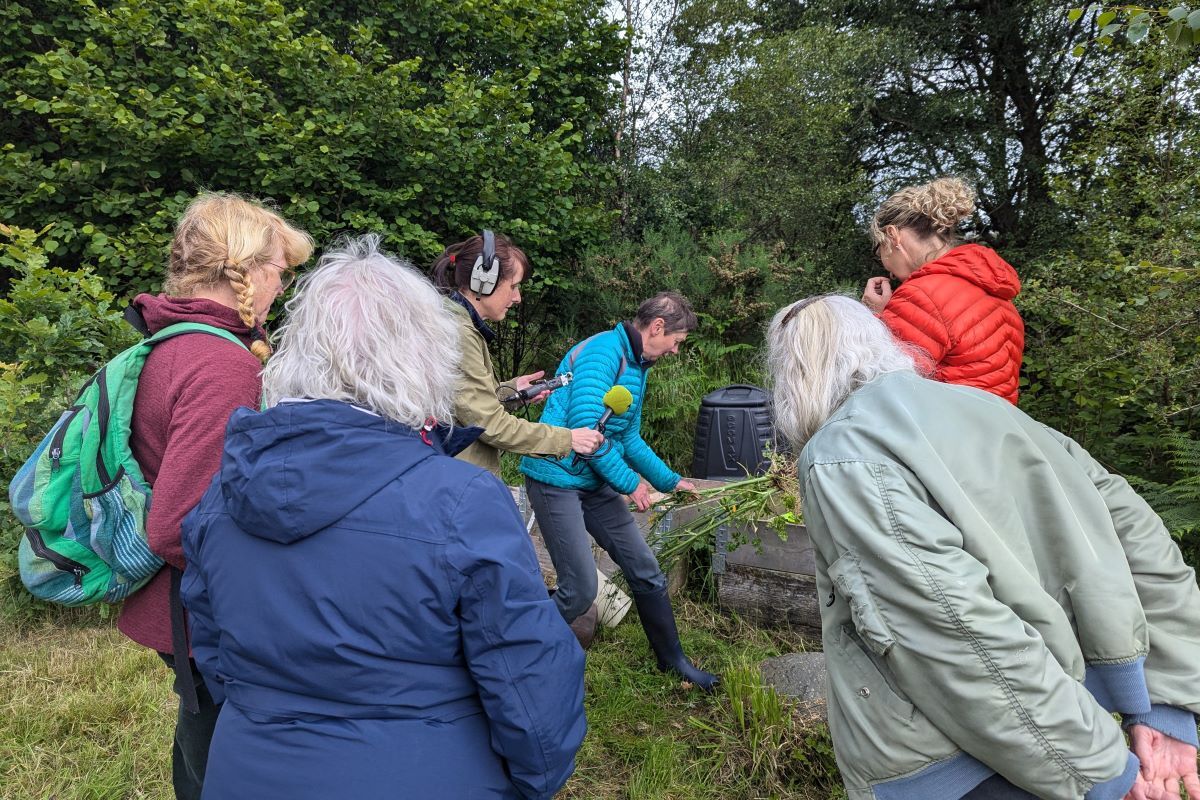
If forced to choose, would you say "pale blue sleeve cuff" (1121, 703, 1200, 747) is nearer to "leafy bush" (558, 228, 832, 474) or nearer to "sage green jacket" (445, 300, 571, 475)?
"sage green jacket" (445, 300, 571, 475)

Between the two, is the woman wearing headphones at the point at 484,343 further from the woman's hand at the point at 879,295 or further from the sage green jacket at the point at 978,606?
the sage green jacket at the point at 978,606

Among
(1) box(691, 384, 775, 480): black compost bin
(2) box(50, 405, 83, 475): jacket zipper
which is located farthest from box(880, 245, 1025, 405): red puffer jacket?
(1) box(691, 384, 775, 480): black compost bin

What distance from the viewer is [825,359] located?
5.34 feet

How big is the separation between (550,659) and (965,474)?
90 centimetres

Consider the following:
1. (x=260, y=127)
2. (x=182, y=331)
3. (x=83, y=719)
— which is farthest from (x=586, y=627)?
(x=260, y=127)

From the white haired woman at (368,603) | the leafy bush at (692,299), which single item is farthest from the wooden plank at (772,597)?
the white haired woman at (368,603)

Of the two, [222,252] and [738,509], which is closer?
[222,252]

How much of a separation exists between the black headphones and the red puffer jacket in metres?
1.61

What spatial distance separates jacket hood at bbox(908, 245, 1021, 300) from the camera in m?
2.67

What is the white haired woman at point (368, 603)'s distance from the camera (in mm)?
1263

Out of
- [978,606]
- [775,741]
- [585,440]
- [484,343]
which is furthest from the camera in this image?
[585,440]

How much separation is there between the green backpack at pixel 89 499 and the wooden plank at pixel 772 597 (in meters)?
3.16

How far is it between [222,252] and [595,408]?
181cm

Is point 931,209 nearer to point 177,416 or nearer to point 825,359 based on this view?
point 825,359
